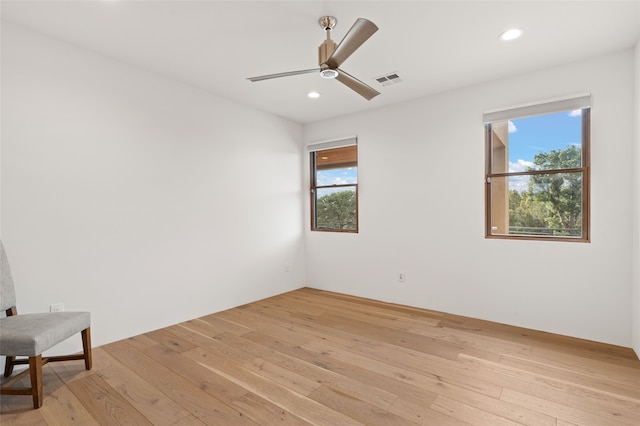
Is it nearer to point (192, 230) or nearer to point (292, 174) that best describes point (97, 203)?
point (192, 230)

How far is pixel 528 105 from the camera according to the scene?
3135 millimetres

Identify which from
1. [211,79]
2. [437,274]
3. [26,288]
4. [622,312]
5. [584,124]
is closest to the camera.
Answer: [26,288]

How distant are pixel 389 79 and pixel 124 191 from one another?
2.89m

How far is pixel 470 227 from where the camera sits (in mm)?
3527

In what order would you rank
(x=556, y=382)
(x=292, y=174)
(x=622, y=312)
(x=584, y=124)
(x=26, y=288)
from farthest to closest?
(x=292, y=174), (x=584, y=124), (x=622, y=312), (x=26, y=288), (x=556, y=382)

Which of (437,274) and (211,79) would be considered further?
(437,274)

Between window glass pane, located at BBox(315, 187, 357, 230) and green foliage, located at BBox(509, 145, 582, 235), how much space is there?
2046 mm

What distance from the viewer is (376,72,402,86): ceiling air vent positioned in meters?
3.23

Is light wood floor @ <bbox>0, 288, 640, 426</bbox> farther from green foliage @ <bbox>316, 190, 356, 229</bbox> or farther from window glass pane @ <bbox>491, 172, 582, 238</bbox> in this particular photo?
green foliage @ <bbox>316, 190, 356, 229</bbox>

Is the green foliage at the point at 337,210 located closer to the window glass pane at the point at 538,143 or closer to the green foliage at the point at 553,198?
the window glass pane at the point at 538,143

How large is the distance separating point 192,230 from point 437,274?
292cm

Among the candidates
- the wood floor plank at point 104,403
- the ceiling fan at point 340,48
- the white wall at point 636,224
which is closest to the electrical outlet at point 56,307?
the wood floor plank at point 104,403

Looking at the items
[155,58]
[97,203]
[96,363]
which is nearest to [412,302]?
[96,363]

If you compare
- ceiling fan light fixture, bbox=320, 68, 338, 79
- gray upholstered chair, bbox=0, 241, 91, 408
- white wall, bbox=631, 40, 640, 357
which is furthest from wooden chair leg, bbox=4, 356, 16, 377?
white wall, bbox=631, 40, 640, 357
